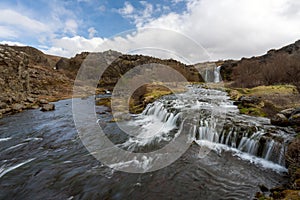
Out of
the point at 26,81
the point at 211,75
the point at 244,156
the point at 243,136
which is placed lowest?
the point at 244,156

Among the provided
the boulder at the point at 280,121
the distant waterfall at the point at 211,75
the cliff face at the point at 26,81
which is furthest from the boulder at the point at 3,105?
the distant waterfall at the point at 211,75

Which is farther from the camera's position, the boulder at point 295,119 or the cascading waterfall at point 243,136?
the boulder at point 295,119

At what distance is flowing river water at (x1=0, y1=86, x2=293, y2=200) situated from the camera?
5453mm

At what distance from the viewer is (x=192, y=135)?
396 inches

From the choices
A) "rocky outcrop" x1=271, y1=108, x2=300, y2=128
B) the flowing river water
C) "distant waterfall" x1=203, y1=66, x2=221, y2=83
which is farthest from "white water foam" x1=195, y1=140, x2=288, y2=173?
"distant waterfall" x1=203, y1=66, x2=221, y2=83

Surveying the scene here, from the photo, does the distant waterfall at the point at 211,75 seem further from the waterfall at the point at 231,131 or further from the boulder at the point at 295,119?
the boulder at the point at 295,119

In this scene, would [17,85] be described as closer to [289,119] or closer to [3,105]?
[3,105]

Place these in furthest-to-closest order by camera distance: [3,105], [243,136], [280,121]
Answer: [3,105] < [280,121] < [243,136]

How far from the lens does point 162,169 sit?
6.77 meters

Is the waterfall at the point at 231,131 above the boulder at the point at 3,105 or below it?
below

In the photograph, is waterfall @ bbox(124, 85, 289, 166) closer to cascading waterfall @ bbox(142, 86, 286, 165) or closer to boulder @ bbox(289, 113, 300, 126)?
cascading waterfall @ bbox(142, 86, 286, 165)

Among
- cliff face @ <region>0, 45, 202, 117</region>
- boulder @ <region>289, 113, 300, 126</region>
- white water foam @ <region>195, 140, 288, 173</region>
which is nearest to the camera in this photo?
white water foam @ <region>195, 140, 288, 173</region>

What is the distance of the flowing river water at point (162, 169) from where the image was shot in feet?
17.9

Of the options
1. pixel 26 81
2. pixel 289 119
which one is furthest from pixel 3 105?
pixel 289 119
